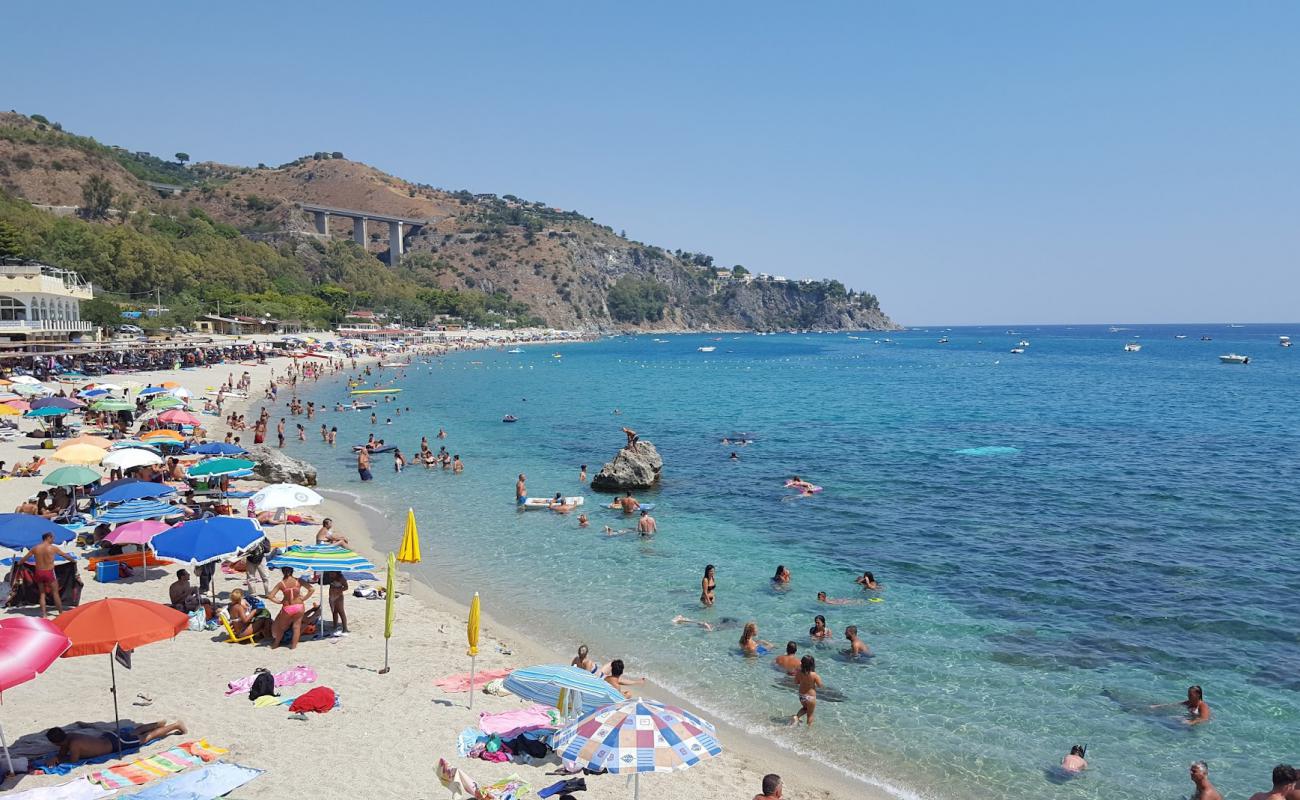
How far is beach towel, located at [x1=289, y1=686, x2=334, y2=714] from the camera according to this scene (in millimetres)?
9289

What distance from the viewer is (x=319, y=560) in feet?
38.0

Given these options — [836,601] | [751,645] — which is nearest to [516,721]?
[751,645]

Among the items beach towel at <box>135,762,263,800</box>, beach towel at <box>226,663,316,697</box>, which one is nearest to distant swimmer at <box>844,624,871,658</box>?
beach towel at <box>226,663,316,697</box>

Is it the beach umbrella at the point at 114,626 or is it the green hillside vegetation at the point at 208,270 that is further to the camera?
the green hillside vegetation at the point at 208,270

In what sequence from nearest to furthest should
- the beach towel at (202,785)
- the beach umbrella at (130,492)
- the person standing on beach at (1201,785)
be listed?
the beach towel at (202,785), the person standing on beach at (1201,785), the beach umbrella at (130,492)

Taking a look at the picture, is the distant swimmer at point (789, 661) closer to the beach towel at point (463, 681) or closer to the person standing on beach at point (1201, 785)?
the beach towel at point (463, 681)

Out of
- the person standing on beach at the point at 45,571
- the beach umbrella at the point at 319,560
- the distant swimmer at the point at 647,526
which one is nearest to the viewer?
the person standing on beach at the point at 45,571

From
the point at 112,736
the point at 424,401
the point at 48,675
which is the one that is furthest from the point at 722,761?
the point at 424,401

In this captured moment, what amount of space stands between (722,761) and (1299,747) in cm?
714

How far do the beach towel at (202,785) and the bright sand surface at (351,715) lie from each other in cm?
117

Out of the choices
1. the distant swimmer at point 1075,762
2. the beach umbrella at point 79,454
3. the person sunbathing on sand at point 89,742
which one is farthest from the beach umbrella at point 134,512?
the distant swimmer at point 1075,762

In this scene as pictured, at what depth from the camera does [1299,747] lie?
9648mm

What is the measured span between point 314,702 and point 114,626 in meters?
2.50

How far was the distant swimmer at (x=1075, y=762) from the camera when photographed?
360 inches
